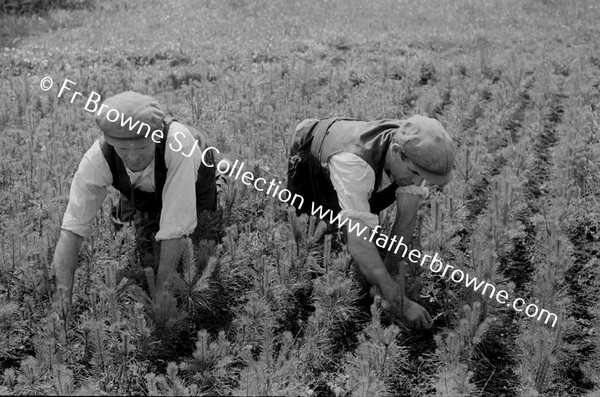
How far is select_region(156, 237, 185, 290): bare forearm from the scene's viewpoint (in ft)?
11.1

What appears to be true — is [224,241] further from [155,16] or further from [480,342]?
[155,16]

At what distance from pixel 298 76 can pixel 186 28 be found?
126 inches

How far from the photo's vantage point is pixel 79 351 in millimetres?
3188

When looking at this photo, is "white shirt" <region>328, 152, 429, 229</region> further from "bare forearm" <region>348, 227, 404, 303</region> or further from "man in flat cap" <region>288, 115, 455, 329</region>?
"bare forearm" <region>348, 227, 404, 303</region>

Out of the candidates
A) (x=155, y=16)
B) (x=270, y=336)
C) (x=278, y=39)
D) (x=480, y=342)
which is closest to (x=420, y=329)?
(x=480, y=342)

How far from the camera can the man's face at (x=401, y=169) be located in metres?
3.38

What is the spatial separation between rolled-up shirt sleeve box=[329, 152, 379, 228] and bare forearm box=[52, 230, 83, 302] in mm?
1350

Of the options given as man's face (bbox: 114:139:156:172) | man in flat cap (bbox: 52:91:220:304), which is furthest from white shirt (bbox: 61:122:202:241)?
man's face (bbox: 114:139:156:172)

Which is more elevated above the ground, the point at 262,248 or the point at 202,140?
the point at 202,140

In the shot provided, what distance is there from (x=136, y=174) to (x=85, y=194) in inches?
11.7

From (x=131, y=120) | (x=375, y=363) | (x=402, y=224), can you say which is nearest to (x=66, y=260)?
(x=131, y=120)

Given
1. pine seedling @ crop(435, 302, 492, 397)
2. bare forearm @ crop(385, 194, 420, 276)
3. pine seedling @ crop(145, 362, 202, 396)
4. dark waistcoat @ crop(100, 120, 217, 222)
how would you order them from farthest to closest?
bare forearm @ crop(385, 194, 420, 276) < dark waistcoat @ crop(100, 120, 217, 222) < pine seedling @ crop(435, 302, 492, 397) < pine seedling @ crop(145, 362, 202, 396)

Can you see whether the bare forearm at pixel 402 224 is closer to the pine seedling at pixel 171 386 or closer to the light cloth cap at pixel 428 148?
the light cloth cap at pixel 428 148

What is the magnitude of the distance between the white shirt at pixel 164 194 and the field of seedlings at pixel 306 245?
0.57 feet
